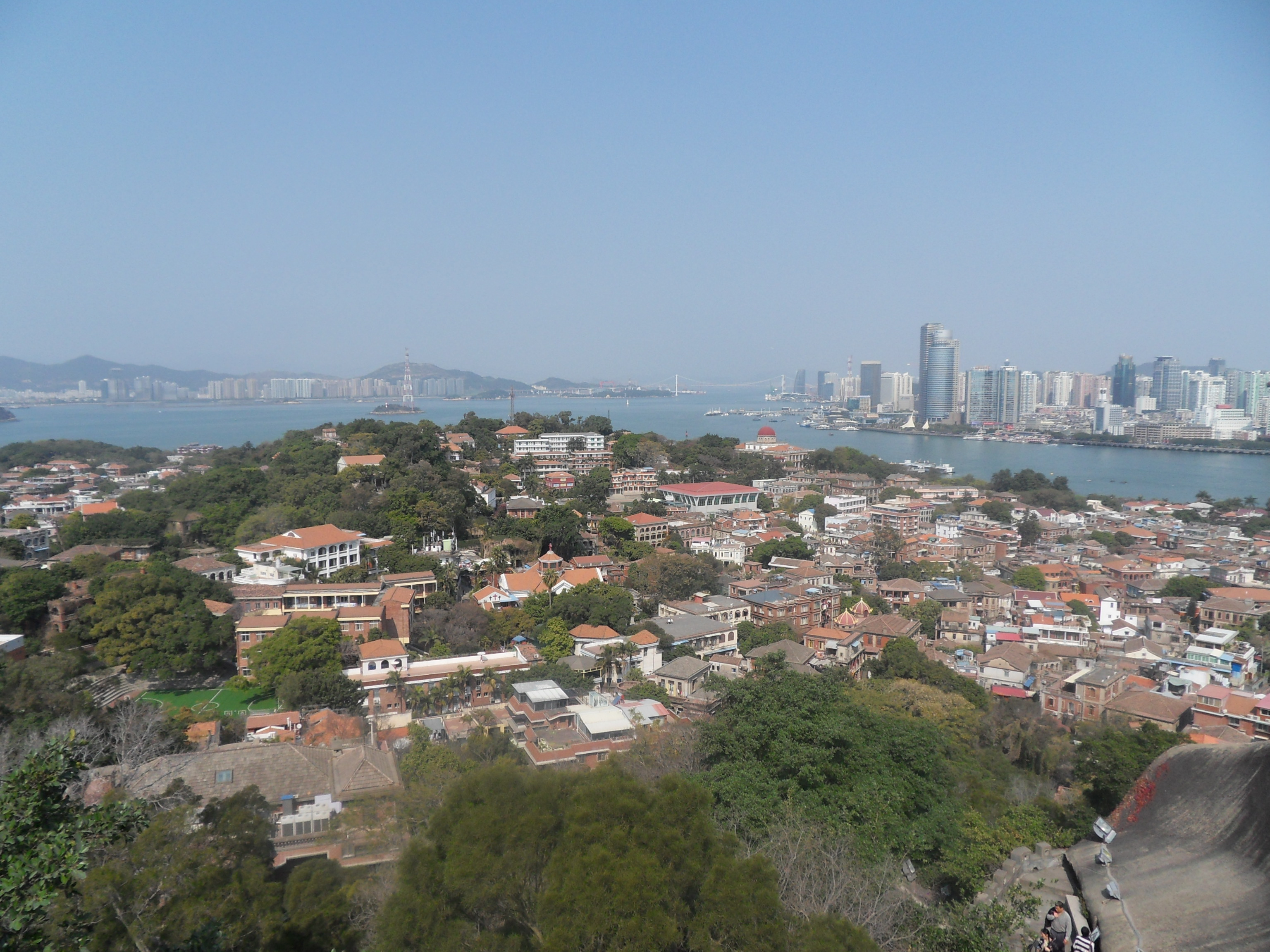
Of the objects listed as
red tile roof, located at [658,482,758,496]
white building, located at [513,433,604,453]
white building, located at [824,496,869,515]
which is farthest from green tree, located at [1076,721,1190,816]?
white building, located at [513,433,604,453]

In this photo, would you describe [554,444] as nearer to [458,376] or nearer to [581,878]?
[581,878]

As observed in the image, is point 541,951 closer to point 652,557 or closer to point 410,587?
point 410,587

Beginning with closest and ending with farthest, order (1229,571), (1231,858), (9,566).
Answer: (1231,858) → (9,566) → (1229,571)

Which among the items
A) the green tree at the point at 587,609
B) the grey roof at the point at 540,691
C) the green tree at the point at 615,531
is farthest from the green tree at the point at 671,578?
the grey roof at the point at 540,691

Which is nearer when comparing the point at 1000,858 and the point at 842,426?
the point at 1000,858

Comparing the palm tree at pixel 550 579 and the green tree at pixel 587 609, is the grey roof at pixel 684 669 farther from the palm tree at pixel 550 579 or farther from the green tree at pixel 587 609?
the palm tree at pixel 550 579

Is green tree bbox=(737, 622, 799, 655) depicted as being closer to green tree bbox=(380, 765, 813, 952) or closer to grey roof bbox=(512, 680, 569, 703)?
grey roof bbox=(512, 680, 569, 703)

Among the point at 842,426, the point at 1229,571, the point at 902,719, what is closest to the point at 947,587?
the point at 1229,571
